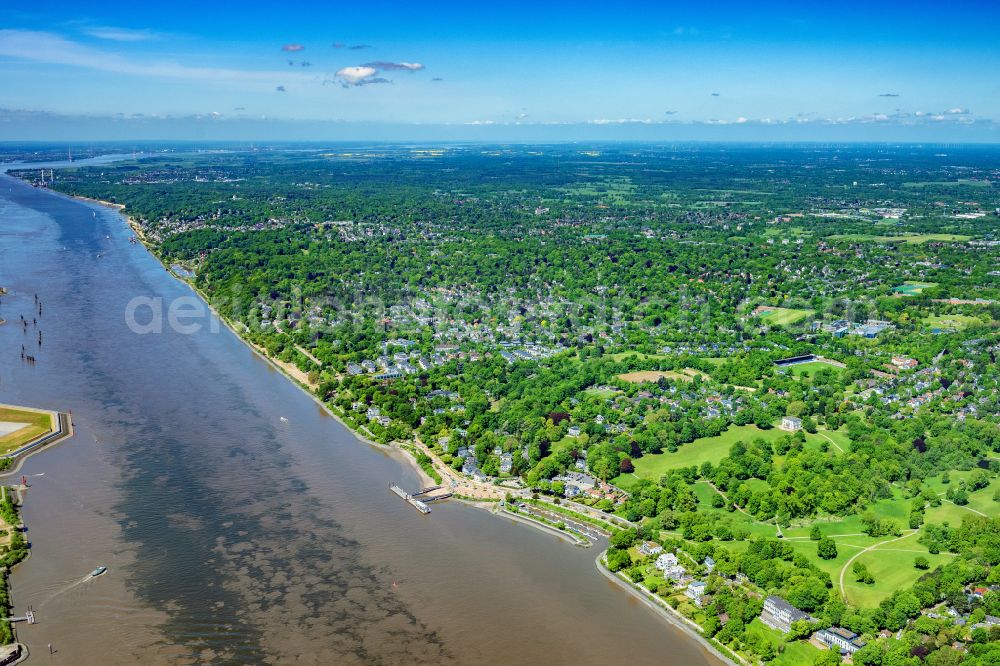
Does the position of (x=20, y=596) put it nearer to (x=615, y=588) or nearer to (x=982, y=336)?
(x=615, y=588)

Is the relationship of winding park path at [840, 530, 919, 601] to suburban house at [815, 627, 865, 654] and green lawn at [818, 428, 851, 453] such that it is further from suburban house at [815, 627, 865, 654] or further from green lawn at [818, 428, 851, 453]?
green lawn at [818, 428, 851, 453]

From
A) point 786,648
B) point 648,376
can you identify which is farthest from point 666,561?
point 648,376

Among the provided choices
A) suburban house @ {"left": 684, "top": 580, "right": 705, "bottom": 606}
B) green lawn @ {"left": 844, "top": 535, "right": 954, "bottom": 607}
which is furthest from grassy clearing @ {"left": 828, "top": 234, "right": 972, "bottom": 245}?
suburban house @ {"left": 684, "top": 580, "right": 705, "bottom": 606}

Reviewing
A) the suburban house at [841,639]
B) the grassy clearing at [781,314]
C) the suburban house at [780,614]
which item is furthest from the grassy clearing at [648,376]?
the suburban house at [841,639]

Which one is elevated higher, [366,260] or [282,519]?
[366,260]

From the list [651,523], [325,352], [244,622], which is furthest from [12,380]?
[651,523]
